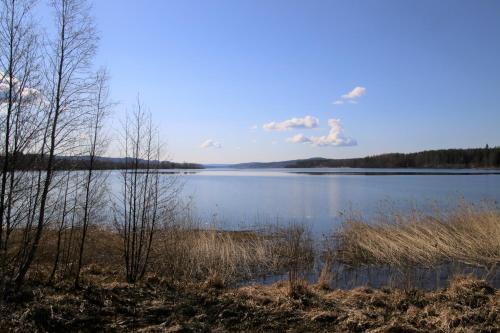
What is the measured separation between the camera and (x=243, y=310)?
5.91 metres

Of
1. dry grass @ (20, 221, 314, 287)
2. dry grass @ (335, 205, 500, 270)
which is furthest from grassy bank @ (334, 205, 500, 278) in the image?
dry grass @ (20, 221, 314, 287)

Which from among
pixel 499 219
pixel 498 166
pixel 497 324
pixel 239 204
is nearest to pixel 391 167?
pixel 498 166

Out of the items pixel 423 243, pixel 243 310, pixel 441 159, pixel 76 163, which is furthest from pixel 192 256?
pixel 441 159

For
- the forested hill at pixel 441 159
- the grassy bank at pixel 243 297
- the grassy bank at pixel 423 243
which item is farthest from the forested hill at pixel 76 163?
the forested hill at pixel 441 159

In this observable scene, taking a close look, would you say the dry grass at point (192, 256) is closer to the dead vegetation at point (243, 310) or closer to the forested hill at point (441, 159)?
the dead vegetation at point (243, 310)

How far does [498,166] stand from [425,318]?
10047 cm

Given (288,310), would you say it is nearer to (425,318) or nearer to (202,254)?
(425,318)

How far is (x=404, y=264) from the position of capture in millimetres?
11641

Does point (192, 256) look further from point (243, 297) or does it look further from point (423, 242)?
point (423, 242)

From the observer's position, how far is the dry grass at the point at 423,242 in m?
12.0

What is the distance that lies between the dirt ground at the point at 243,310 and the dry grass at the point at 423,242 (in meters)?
5.03

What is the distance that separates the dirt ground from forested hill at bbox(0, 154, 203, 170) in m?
2.01

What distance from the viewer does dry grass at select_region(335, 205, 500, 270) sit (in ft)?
39.4

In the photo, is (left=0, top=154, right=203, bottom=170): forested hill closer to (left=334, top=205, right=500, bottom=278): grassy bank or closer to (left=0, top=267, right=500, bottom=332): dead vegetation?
(left=0, top=267, right=500, bottom=332): dead vegetation
